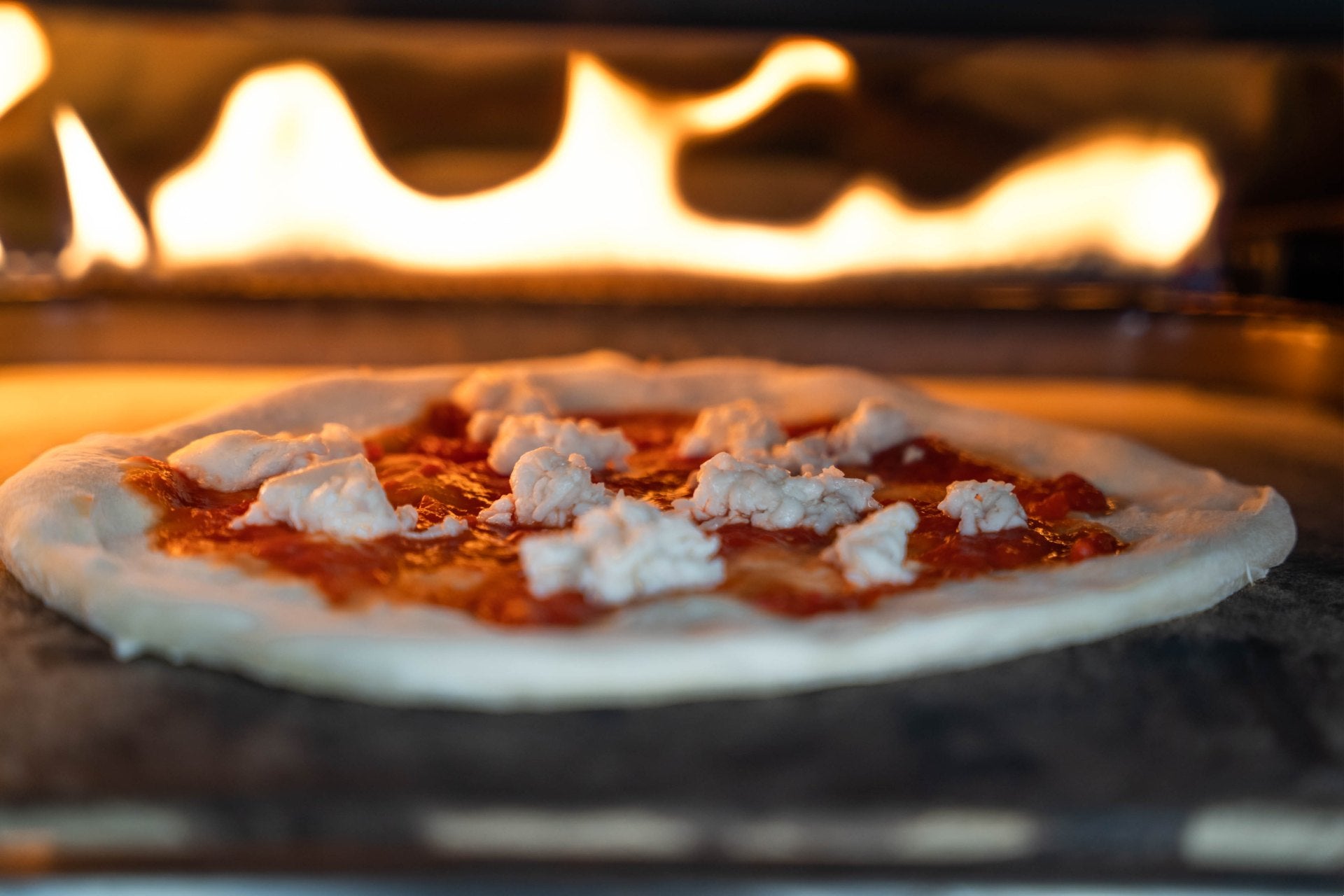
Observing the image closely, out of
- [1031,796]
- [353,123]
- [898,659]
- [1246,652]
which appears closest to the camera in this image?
[1031,796]

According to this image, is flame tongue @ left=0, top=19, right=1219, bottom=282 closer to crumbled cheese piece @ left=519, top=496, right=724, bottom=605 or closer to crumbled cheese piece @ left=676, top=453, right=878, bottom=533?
crumbled cheese piece @ left=676, top=453, right=878, bottom=533

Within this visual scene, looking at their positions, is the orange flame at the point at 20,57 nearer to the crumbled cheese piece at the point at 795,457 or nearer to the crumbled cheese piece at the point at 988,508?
the crumbled cheese piece at the point at 795,457

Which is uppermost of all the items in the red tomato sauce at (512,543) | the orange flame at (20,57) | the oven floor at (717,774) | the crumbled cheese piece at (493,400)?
the orange flame at (20,57)

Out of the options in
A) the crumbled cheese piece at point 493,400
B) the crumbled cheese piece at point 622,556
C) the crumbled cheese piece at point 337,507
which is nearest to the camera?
the crumbled cheese piece at point 622,556

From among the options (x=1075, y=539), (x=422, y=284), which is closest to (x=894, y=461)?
(x=1075, y=539)

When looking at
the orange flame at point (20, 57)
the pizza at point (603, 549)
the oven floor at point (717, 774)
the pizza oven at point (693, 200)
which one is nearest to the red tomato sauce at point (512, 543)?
the pizza at point (603, 549)

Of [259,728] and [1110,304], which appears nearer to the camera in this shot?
[259,728]

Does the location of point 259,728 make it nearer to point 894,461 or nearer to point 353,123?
point 894,461

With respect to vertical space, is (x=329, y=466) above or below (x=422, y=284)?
below
